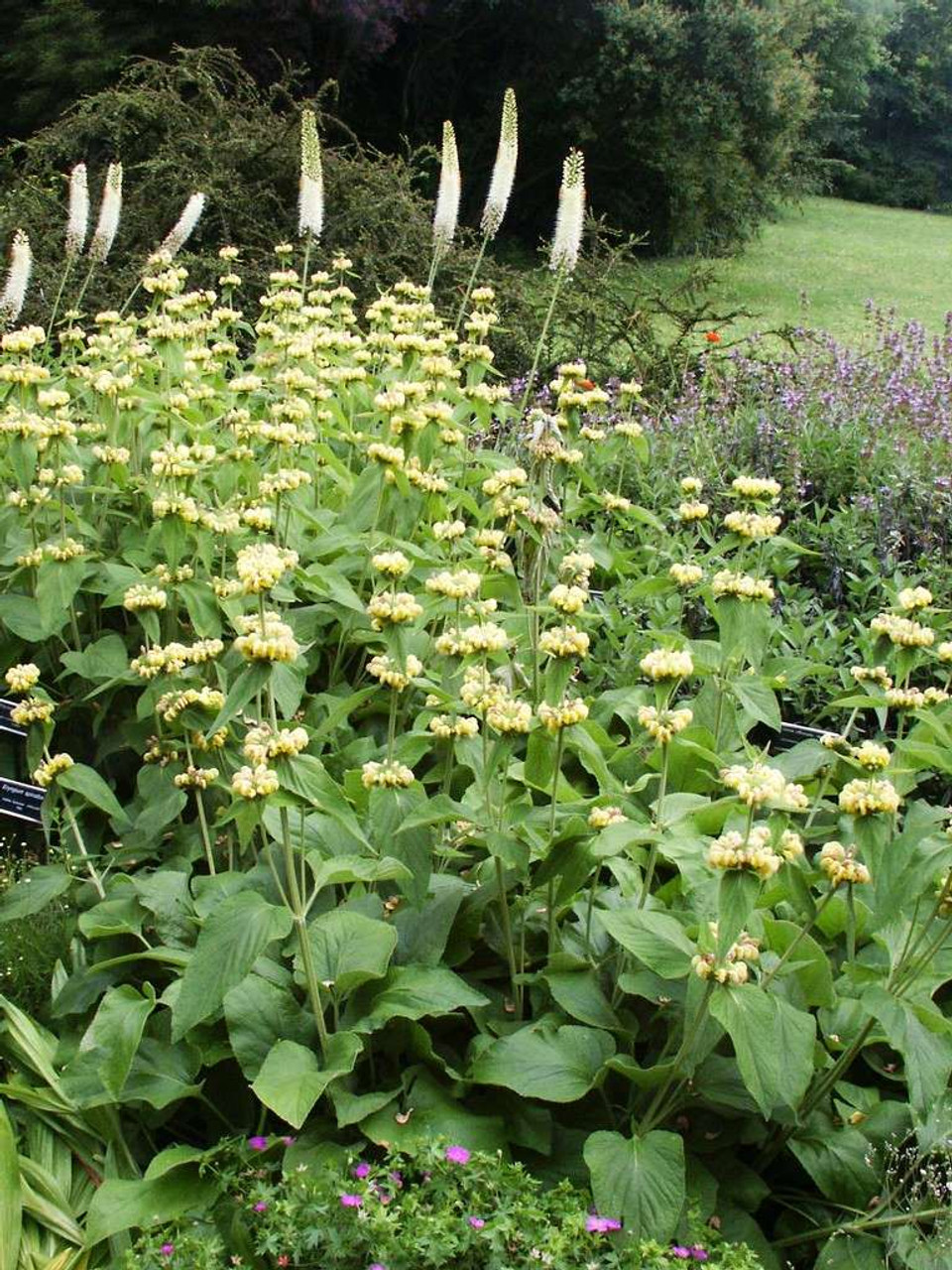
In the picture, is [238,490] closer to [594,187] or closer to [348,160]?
[348,160]

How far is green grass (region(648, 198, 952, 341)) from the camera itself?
15648 mm

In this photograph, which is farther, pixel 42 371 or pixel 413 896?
pixel 42 371

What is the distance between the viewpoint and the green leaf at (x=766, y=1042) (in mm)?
1821

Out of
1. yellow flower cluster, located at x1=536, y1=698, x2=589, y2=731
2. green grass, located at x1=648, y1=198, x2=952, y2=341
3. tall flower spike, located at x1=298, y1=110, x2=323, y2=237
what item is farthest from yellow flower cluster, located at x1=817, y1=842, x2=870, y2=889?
green grass, located at x1=648, y1=198, x2=952, y2=341

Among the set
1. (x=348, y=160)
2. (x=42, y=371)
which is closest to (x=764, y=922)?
(x=42, y=371)

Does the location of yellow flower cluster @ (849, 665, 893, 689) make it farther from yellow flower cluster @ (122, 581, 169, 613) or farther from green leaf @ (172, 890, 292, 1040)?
yellow flower cluster @ (122, 581, 169, 613)

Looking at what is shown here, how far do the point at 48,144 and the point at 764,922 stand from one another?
827 centimetres

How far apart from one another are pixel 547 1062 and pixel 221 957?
1.84 feet

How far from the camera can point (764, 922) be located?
229cm

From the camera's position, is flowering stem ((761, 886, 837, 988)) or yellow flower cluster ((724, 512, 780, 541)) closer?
flowering stem ((761, 886, 837, 988))

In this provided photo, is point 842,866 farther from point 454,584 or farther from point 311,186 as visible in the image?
point 311,186

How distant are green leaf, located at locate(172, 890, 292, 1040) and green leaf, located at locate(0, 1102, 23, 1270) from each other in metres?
0.43

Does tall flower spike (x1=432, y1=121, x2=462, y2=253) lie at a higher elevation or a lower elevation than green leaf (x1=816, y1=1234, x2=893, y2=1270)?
higher

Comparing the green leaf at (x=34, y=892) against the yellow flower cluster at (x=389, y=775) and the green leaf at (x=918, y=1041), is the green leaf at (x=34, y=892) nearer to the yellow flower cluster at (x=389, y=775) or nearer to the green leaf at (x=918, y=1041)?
the yellow flower cluster at (x=389, y=775)
